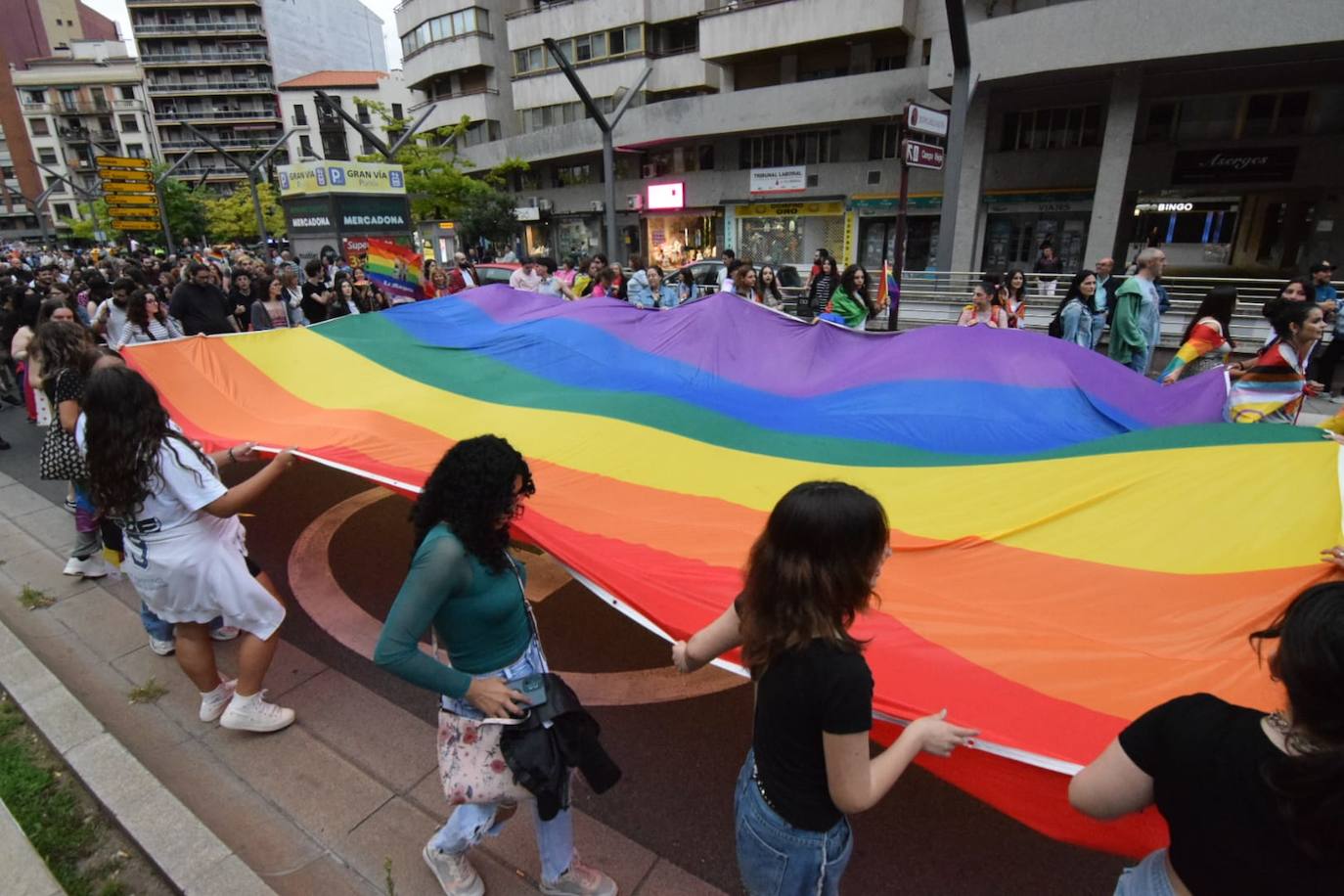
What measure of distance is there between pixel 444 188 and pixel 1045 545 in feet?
109

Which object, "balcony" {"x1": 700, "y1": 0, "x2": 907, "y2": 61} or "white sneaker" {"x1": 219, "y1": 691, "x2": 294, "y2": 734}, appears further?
"balcony" {"x1": 700, "y1": 0, "x2": 907, "y2": 61}

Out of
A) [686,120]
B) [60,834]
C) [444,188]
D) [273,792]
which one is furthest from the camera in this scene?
[444,188]

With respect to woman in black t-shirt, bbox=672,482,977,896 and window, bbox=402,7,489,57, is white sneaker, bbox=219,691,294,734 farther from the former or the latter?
window, bbox=402,7,489,57

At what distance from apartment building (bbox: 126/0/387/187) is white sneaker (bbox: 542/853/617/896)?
74493 millimetres

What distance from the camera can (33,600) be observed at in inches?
185

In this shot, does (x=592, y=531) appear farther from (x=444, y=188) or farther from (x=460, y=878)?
(x=444, y=188)

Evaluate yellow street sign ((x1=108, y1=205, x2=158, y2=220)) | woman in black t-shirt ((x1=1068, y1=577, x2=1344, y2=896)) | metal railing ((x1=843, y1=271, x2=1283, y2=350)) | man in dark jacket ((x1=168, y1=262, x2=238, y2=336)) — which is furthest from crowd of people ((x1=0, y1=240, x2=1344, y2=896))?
yellow street sign ((x1=108, y1=205, x2=158, y2=220))

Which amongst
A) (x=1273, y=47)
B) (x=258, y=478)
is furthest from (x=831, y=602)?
(x=1273, y=47)

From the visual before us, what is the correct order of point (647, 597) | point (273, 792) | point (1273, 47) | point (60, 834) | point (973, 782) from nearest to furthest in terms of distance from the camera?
point (973, 782) < point (647, 597) < point (60, 834) < point (273, 792) < point (1273, 47)

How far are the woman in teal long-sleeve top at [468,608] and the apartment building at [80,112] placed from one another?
83.6m

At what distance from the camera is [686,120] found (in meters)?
29.2

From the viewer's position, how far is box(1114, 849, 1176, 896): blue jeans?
55.9 inches

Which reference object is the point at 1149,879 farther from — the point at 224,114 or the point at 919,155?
the point at 224,114

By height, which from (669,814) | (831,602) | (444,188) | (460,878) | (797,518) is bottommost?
(669,814)
